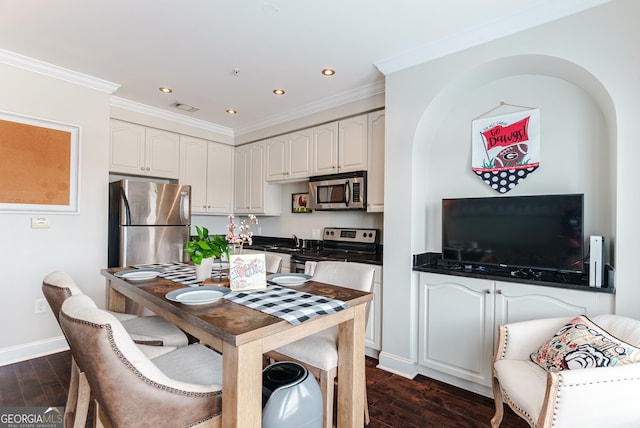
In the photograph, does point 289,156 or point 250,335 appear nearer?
point 250,335

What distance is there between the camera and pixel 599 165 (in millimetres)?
2047

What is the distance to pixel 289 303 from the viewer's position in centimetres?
142

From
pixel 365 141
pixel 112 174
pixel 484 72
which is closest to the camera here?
pixel 484 72

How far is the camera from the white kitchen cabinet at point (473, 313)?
1.90 m

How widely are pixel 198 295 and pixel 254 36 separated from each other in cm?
181

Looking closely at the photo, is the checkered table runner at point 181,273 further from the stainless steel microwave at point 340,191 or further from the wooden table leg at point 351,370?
the stainless steel microwave at point 340,191

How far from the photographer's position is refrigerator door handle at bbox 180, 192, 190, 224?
3.63 meters

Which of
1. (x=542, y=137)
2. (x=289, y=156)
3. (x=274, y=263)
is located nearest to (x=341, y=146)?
(x=289, y=156)

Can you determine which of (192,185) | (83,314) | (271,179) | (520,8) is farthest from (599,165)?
(192,185)

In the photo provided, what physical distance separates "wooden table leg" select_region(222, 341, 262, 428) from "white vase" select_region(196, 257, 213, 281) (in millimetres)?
805

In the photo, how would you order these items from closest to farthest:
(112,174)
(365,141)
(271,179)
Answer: (365,141), (112,174), (271,179)

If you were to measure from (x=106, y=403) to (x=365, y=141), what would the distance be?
8.91ft

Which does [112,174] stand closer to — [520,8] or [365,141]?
[365,141]

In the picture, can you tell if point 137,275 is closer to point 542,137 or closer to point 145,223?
point 145,223
